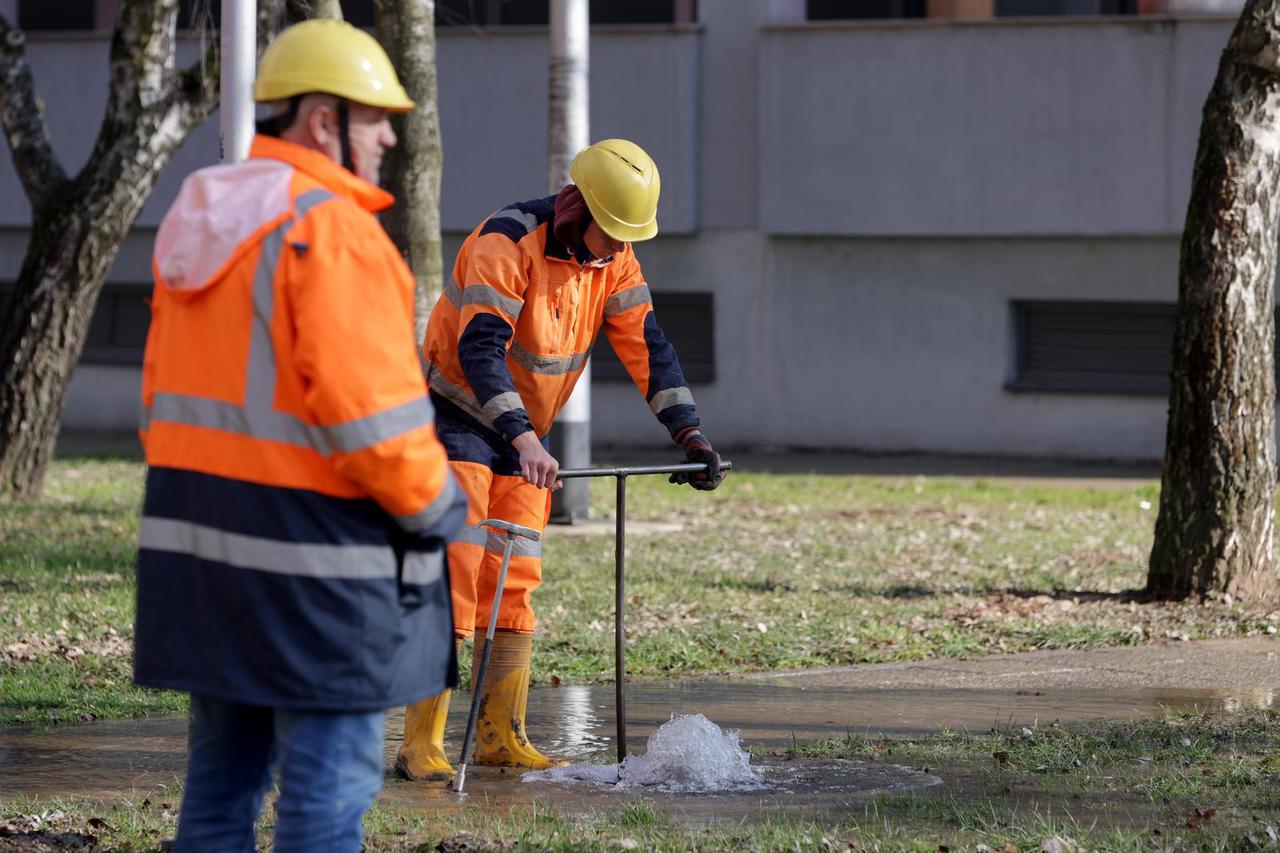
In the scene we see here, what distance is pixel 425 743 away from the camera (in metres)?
5.85

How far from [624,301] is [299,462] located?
2657mm

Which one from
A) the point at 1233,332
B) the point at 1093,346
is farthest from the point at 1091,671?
the point at 1093,346

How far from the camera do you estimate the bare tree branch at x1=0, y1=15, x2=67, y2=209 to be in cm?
1317

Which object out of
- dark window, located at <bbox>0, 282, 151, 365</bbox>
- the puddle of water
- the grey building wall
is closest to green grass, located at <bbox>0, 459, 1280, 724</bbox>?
the puddle of water

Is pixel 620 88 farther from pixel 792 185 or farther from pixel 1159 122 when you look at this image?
pixel 1159 122

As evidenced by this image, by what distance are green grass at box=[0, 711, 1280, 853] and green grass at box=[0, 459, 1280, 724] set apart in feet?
6.39

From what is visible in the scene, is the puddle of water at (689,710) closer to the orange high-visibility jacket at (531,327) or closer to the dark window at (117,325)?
the orange high-visibility jacket at (531,327)

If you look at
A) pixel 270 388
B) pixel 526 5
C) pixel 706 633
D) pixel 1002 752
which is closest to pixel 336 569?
pixel 270 388

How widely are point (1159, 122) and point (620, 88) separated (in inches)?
199

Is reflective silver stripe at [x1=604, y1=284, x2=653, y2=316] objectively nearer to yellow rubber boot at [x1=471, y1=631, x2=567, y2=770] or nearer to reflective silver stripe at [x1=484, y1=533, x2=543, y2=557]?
reflective silver stripe at [x1=484, y1=533, x2=543, y2=557]

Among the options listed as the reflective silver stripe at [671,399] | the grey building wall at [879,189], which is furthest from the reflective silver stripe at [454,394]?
the grey building wall at [879,189]

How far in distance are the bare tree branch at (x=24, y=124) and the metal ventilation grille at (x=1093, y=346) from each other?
29.3ft

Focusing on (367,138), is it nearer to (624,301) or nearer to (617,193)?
(617,193)

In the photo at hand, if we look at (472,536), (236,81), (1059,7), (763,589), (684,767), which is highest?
(1059,7)
